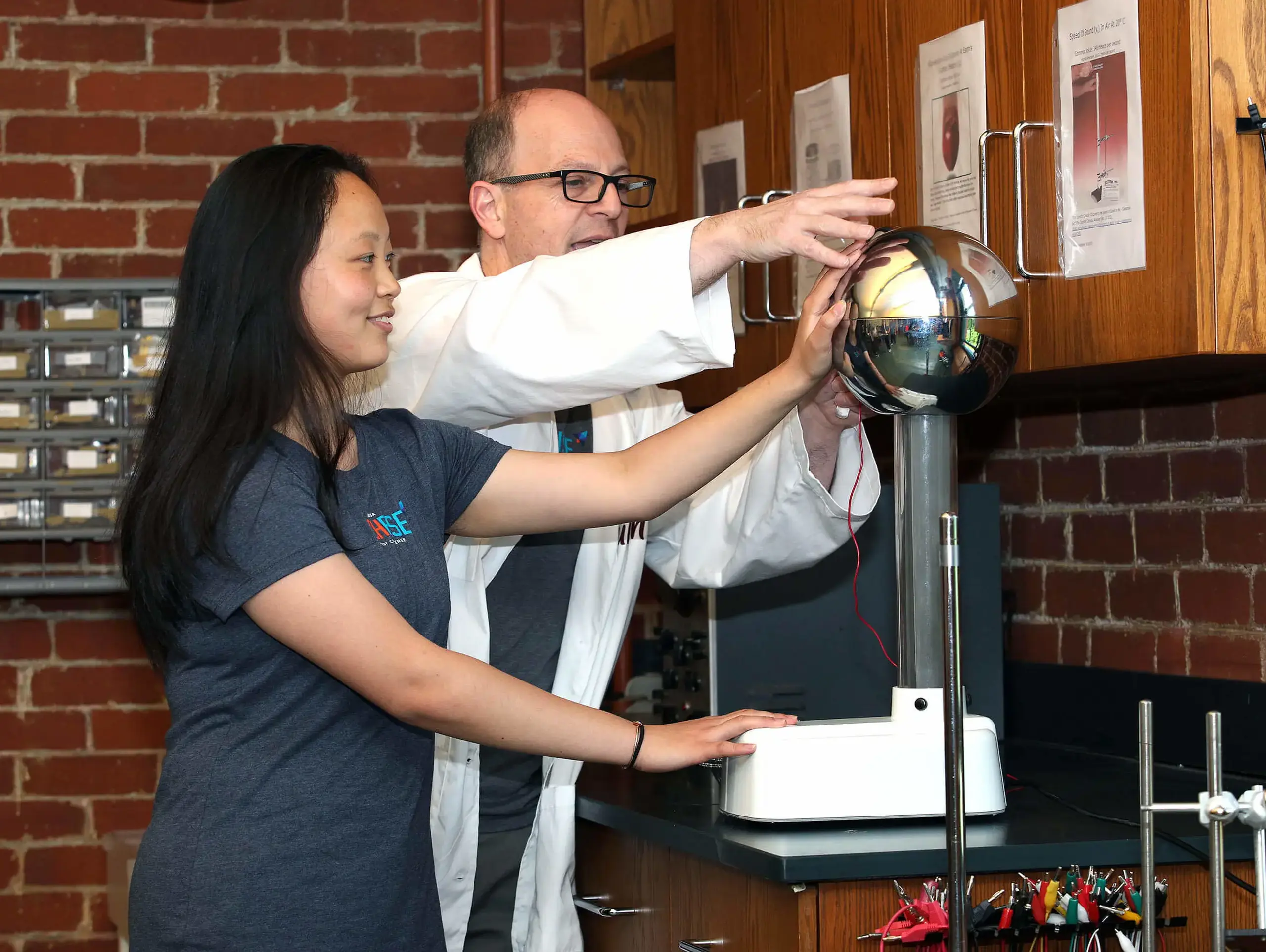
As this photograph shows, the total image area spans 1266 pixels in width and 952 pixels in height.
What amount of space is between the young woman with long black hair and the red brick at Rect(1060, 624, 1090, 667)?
0.88 meters

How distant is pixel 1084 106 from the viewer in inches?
56.1

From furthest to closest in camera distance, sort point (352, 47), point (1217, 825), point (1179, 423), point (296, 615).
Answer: point (352, 47) → point (1179, 423) → point (296, 615) → point (1217, 825)

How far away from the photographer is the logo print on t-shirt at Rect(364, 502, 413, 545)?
126 cm

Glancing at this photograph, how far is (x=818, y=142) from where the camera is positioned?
1905mm

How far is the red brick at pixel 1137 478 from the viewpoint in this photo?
190 centimetres

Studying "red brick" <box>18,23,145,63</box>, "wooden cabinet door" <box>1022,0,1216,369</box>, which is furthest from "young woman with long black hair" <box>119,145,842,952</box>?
"red brick" <box>18,23,145,63</box>

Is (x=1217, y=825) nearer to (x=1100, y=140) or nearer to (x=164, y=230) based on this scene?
(x=1100, y=140)

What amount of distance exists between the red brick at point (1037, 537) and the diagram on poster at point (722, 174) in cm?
52

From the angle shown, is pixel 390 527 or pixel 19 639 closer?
pixel 390 527

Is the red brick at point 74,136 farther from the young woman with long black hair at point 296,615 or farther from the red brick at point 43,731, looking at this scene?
the young woman with long black hair at point 296,615

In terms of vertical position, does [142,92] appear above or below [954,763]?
above

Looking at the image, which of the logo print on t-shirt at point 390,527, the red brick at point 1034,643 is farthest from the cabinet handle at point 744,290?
the logo print on t-shirt at point 390,527

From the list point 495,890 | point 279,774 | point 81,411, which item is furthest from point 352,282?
point 81,411

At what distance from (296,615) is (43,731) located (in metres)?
1.57
